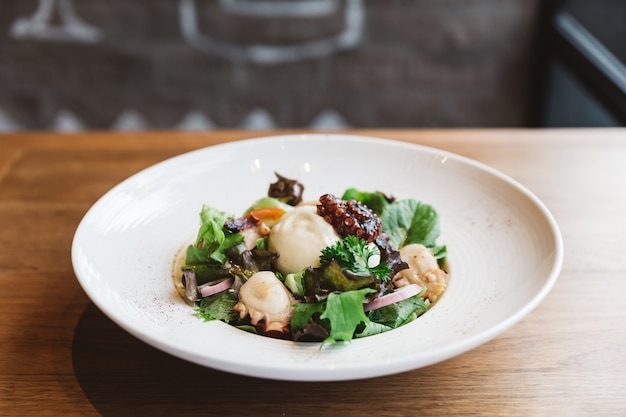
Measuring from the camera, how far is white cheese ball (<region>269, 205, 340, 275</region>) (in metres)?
1.19

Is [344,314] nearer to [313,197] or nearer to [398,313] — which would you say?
[398,313]

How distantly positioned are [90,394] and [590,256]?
1012mm

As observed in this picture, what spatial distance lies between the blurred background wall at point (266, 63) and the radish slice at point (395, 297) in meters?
2.52

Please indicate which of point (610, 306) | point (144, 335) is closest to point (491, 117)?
point (610, 306)

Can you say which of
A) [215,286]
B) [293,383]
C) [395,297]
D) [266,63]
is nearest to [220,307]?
[215,286]

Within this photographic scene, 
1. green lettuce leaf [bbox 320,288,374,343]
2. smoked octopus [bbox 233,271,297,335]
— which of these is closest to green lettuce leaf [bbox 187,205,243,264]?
smoked octopus [bbox 233,271,297,335]

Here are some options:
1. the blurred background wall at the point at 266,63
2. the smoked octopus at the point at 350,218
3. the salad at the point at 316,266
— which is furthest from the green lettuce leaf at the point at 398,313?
the blurred background wall at the point at 266,63

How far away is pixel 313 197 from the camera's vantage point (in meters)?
1.52

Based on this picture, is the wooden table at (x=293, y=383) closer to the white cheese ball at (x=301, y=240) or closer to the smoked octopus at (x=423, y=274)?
the smoked octopus at (x=423, y=274)

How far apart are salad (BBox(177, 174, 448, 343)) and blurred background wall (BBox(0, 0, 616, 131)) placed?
2.23 meters

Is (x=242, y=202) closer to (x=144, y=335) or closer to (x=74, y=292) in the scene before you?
(x=74, y=292)

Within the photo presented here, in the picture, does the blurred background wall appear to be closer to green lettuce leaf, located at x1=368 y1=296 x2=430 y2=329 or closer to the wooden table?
the wooden table

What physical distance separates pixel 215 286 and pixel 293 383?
0.71ft

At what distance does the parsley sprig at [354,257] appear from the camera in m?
1.08
